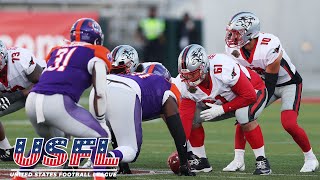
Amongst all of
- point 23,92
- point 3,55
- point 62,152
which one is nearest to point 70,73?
point 62,152

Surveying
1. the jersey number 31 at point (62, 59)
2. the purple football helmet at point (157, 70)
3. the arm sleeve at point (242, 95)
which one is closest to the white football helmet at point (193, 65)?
the arm sleeve at point (242, 95)

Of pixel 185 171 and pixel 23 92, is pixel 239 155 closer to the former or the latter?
pixel 185 171

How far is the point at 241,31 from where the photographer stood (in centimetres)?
916

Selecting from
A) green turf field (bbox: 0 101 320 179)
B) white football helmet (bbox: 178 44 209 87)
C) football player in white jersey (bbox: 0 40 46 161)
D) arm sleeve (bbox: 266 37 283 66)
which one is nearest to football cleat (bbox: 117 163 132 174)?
green turf field (bbox: 0 101 320 179)

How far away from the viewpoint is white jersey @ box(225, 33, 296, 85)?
9141 millimetres

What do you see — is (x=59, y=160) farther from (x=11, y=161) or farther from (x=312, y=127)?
(x=312, y=127)

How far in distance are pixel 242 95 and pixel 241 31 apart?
85 cm

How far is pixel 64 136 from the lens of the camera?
26.5ft

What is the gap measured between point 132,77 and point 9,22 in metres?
13.1

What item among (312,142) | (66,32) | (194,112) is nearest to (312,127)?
(312,142)

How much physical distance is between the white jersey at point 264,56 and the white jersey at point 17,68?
2.07m

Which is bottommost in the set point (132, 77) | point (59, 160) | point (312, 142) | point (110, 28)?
point (110, 28)

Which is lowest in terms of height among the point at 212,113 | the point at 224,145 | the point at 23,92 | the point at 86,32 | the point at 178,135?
the point at 224,145

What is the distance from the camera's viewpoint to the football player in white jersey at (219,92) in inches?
336
